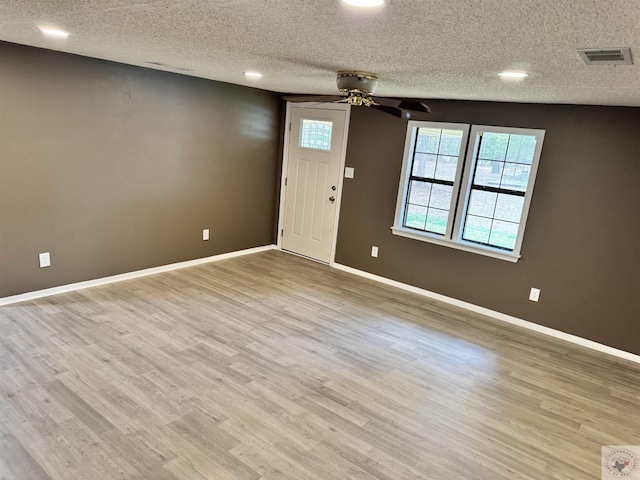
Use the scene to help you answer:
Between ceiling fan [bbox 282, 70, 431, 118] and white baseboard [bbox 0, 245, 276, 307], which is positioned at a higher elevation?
ceiling fan [bbox 282, 70, 431, 118]

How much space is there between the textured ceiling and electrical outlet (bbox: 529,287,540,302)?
1.79 m

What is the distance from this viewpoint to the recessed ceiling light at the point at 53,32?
8.28 ft

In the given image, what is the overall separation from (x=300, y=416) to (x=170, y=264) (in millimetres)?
2875

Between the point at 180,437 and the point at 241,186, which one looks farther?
the point at 241,186

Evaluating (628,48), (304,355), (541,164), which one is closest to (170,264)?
(304,355)

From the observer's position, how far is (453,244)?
14.9 feet

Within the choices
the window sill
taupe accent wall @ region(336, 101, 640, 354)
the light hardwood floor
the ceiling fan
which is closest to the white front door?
taupe accent wall @ region(336, 101, 640, 354)

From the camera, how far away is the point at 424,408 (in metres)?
2.78

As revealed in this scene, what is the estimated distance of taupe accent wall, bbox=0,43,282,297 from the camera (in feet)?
11.5

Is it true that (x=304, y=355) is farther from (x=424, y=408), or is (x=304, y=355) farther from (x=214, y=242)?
(x=214, y=242)

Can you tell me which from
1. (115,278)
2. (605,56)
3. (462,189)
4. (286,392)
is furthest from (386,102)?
(115,278)

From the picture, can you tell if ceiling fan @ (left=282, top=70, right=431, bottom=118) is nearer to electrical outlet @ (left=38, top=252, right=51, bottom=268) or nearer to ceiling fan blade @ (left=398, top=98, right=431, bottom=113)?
ceiling fan blade @ (left=398, top=98, right=431, bottom=113)

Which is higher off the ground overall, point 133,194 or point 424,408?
point 133,194

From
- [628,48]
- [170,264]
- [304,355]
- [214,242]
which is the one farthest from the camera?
[214,242]
